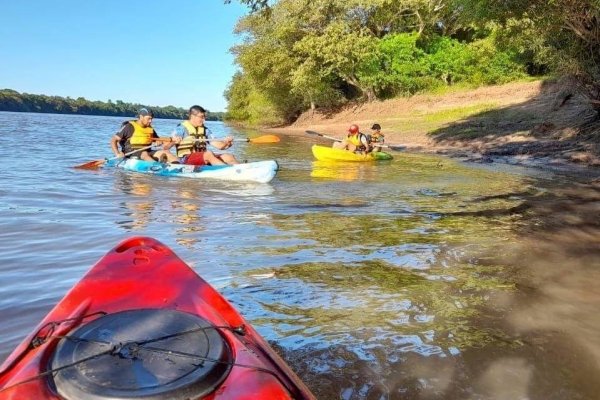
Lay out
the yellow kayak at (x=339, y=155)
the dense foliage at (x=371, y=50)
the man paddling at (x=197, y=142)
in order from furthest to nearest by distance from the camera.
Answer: the dense foliage at (x=371, y=50) → the yellow kayak at (x=339, y=155) → the man paddling at (x=197, y=142)

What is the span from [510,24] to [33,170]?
40.6ft

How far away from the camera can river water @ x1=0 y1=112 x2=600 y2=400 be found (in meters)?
2.91

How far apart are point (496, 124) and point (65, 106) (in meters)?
92.7

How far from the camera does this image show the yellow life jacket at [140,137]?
1154 cm

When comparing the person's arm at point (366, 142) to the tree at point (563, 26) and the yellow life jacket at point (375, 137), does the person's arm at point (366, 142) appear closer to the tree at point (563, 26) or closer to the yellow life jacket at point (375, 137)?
the yellow life jacket at point (375, 137)

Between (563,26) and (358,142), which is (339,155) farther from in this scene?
(563,26)

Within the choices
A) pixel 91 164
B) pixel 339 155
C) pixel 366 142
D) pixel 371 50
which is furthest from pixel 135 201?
pixel 371 50

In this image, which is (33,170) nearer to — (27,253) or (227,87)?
(27,253)

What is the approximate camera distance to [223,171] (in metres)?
10.1

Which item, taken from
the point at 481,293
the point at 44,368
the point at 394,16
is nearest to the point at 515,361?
the point at 481,293

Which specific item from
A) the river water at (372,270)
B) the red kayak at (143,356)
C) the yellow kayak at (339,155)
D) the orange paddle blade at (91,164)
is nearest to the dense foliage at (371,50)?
the yellow kayak at (339,155)

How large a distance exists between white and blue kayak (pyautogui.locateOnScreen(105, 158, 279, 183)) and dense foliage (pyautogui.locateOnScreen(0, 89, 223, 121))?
56.7m

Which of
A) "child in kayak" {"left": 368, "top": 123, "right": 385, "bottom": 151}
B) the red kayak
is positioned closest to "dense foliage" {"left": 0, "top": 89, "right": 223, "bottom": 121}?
"child in kayak" {"left": 368, "top": 123, "right": 385, "bottom": 151}

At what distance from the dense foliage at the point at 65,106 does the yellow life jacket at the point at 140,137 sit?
55.5m
